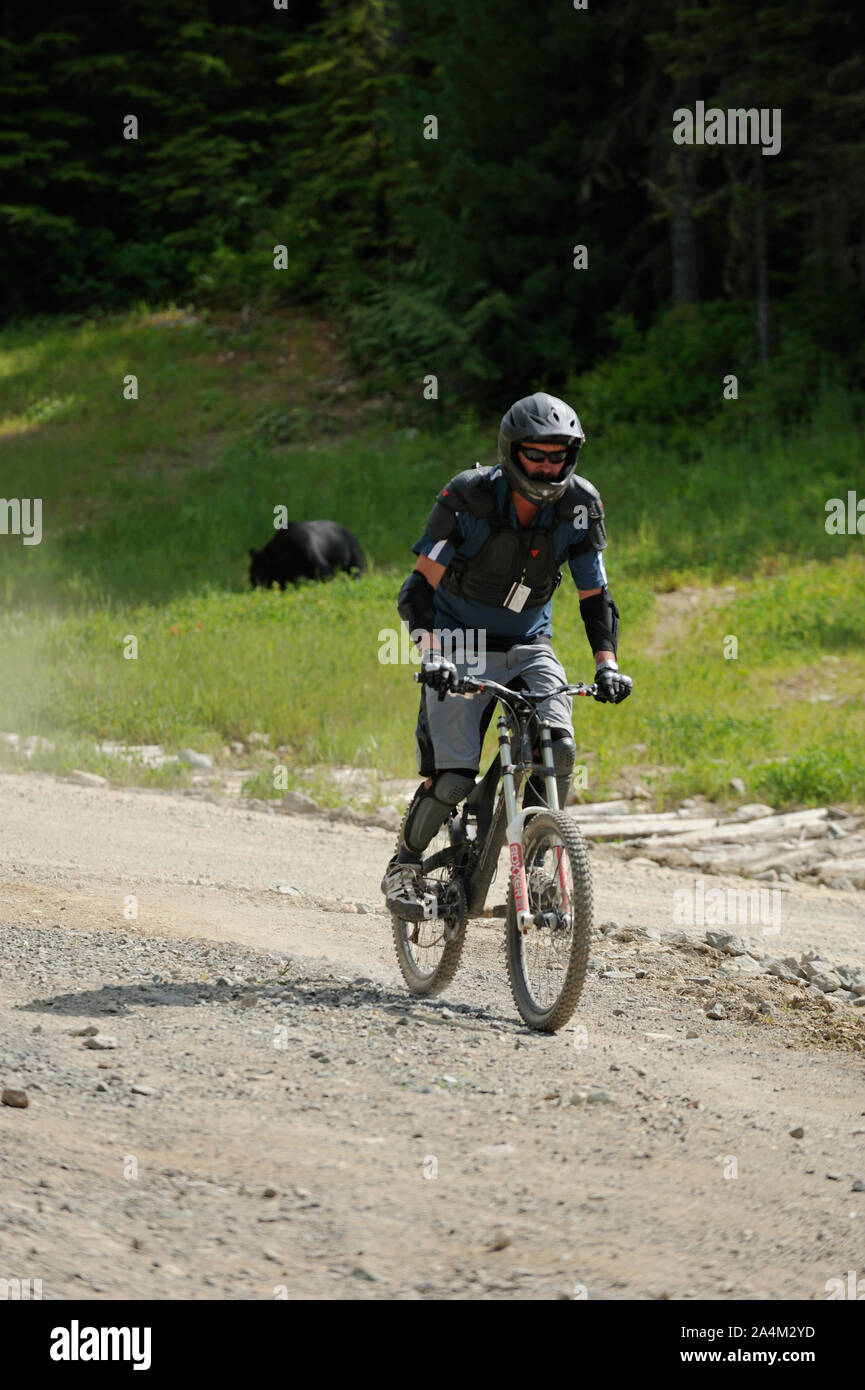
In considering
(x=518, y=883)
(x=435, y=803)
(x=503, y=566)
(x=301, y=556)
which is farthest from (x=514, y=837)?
(x=301, y=556)

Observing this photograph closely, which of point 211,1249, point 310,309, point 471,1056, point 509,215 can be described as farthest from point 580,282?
point 211,1249

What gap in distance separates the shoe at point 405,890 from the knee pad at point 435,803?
4.0 inches

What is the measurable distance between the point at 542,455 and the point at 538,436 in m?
0.10

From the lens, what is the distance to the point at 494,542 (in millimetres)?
6176

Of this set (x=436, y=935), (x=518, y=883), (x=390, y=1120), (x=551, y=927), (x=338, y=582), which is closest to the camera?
(x=390, y=1120)

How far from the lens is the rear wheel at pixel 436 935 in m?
6.34

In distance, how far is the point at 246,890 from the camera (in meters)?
8.99

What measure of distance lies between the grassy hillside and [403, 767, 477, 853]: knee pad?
6.23 meters

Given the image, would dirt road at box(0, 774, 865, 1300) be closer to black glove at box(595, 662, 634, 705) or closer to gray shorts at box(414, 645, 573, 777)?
gray shorts at box(414, 645, 573, 777)

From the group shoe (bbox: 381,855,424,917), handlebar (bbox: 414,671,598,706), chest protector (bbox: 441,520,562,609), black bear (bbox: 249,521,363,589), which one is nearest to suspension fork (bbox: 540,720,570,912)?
handlebar (bbox: 414,671,598,706)

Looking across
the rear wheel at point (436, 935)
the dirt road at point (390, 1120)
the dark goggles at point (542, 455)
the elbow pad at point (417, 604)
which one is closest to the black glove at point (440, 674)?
the elbow pad at point (417, 604)

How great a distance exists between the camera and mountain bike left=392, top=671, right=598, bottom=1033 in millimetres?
5648

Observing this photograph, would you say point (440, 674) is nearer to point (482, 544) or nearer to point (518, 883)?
point (482, 544)

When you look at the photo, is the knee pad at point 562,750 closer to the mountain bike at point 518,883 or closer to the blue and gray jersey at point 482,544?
the mountain bike at point 518,883
